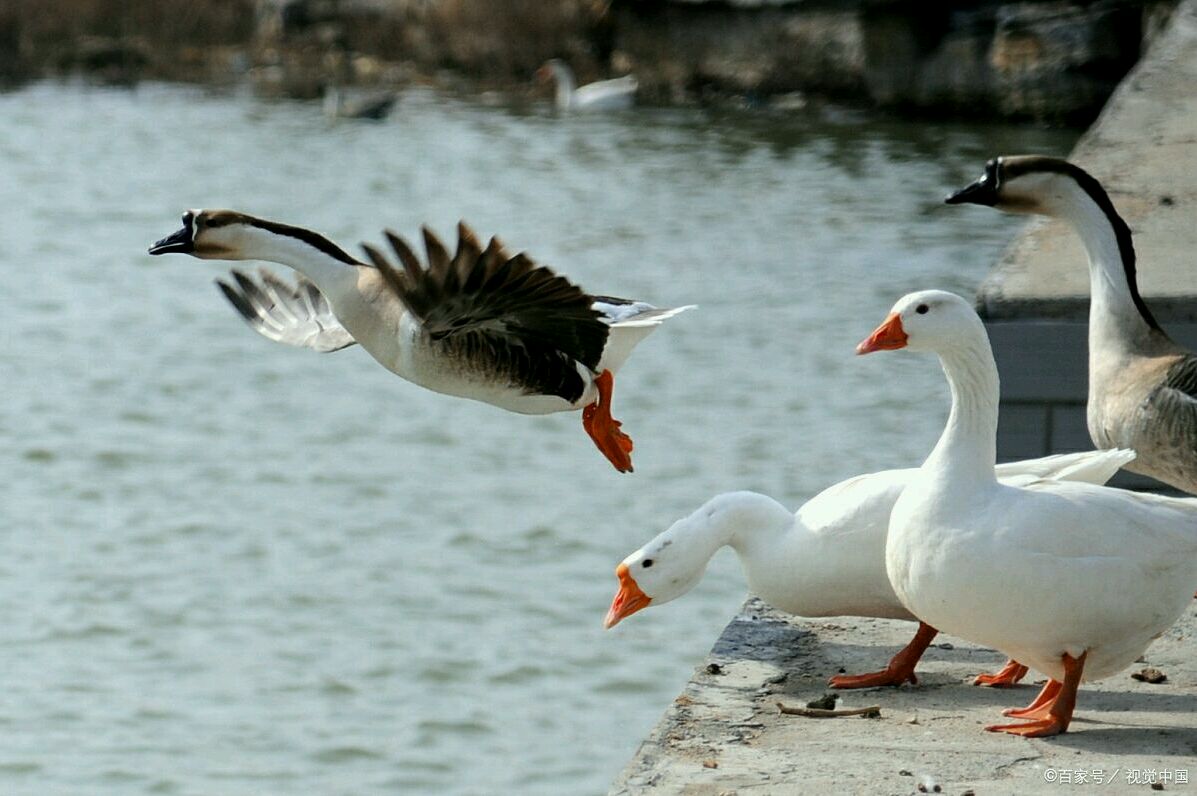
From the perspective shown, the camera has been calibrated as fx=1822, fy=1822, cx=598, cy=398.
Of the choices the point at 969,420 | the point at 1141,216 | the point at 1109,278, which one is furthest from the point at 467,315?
the point at 1141,216

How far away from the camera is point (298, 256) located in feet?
13.2

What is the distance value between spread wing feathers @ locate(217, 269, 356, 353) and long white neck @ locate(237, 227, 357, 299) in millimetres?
1143

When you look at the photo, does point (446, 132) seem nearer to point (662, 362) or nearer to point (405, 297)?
point (662, 362)

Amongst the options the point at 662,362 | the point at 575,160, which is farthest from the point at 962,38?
the point at 662,362

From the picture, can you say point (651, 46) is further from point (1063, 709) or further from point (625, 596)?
point (1063, 709)

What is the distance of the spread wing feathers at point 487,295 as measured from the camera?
4121mm

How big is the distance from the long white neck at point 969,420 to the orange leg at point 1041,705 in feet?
1.85

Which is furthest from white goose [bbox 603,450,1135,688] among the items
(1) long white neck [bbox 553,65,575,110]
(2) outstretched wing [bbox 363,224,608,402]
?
(1) long white neck [bbox 553,65,575,110]

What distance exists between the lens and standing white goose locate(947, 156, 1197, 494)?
5.26m

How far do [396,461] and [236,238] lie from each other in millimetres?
9491

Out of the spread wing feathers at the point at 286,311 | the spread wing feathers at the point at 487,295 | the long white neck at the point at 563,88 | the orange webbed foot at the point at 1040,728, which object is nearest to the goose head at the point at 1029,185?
the spread wing feathers at the point at 487,295

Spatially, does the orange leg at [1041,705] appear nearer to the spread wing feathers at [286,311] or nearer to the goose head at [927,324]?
the goose head at [927,324]

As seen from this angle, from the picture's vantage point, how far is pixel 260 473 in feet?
43.8

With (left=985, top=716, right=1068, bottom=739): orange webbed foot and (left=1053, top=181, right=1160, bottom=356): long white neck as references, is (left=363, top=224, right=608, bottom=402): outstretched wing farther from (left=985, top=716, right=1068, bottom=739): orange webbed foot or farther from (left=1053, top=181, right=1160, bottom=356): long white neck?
(left=1053, top=181, right=1160, bottom=356): long white neck
